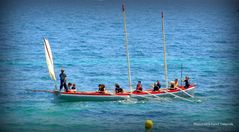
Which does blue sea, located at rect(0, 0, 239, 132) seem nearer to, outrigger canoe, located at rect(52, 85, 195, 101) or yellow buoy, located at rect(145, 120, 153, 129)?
outrigger canoe, located at rect(52, 85, 195, 101)

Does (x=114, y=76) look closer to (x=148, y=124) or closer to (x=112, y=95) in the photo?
(x=112, y=95)

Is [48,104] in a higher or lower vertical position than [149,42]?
lower

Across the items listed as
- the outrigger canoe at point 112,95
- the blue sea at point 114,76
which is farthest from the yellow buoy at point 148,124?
the outrigger canoe at point 112,95

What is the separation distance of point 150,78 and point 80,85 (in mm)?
10412

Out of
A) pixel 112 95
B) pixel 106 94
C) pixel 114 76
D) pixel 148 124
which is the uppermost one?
pixel 114 76

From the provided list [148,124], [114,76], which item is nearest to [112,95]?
[148,124]

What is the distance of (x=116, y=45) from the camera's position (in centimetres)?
13375

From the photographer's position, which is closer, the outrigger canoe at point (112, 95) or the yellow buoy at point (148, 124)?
the yellow buoy at point (148, 124)

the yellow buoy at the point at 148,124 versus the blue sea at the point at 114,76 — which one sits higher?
the blue sea at the point at 114,76

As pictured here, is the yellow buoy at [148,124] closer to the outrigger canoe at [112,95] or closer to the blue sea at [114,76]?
the blue sea at [114,76]

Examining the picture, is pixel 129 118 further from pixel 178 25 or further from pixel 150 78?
pixel 178 25

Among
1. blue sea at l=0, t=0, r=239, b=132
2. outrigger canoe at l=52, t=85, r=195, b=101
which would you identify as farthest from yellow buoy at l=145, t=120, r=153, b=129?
outrigger canoe at l=52, t=85, r=195, b=101

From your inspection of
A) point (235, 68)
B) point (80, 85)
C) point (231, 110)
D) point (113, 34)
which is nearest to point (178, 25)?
point (113, 34)

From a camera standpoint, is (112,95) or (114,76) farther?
(114,76)
